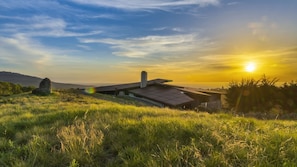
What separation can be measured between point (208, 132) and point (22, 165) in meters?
3.08

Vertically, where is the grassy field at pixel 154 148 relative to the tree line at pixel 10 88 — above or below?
below

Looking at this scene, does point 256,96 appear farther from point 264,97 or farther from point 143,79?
point 143,79

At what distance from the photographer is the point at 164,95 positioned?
26.1 meters

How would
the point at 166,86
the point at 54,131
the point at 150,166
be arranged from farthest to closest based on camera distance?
the point at 166,86 → the point at 54,131 → the point at 150,166

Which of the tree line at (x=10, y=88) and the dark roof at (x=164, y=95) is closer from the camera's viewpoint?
the dark roof at (x=164, y=95)

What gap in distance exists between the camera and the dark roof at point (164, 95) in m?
24.2

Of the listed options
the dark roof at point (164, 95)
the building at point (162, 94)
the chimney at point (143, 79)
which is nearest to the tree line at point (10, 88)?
the building at point (162, 94)

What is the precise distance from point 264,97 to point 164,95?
9.46 meters

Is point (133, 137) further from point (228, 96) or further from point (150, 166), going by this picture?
point (228, 96)

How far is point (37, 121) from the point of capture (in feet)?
22.8

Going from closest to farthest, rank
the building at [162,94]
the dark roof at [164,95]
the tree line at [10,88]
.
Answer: the dark roof at [164,95] → the building at [162,94] → the tree line at [10,88]

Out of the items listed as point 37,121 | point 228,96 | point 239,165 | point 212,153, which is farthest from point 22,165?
point 228,96

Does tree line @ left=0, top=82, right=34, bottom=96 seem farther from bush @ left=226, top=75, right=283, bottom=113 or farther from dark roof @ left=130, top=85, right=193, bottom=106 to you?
bush @ left=226, top=75, right=283, bottom=113

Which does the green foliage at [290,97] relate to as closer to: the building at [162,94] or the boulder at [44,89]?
the building at [162,94]
